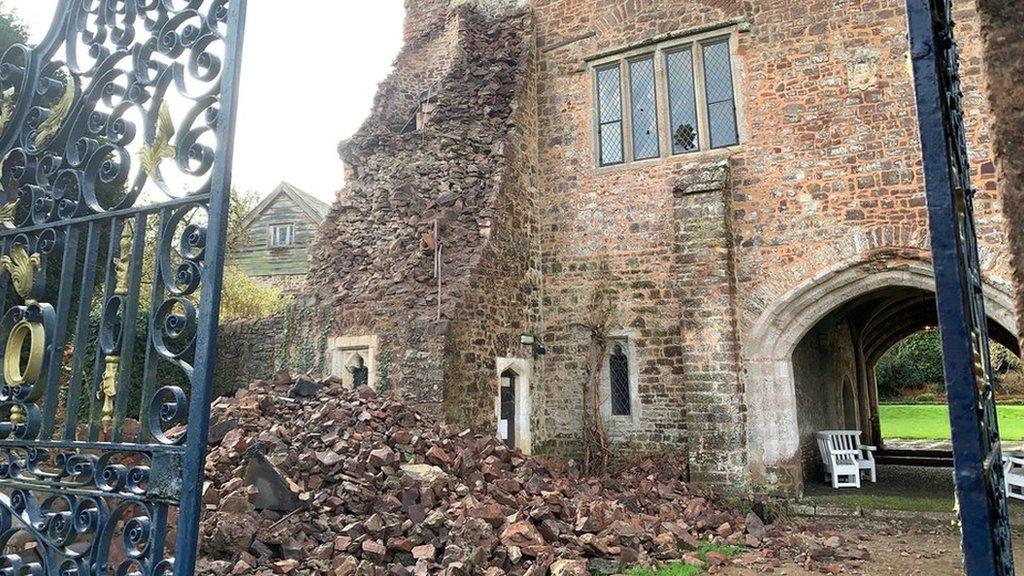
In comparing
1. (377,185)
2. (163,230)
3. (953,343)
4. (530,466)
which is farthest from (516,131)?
(953,343)

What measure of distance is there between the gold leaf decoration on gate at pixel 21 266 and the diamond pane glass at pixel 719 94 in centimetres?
970

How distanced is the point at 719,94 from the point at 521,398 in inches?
226

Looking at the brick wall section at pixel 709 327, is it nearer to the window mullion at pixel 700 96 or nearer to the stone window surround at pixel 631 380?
the window mullion at pixel 700 96

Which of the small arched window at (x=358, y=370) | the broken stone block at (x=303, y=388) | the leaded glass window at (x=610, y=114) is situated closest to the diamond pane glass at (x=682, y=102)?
the leaded glass window at (x=610, y=114)

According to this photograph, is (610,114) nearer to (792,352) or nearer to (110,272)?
(792,352)

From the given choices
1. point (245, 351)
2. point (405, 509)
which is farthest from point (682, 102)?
point (245, 351)

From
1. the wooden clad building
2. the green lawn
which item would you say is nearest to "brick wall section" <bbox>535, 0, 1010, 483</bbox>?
the green lawn

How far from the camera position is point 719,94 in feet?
35.5

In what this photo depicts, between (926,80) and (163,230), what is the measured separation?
236 centimetres

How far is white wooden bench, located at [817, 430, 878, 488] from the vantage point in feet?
34.5

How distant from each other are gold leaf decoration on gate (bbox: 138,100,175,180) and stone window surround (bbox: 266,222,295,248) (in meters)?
20.8

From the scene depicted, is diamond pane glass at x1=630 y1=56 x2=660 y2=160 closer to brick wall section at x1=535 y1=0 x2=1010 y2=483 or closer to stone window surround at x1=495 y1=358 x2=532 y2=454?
brick wall section at x1=535 y1=0 x2=1010 y2=483

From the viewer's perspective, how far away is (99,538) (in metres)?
2.26

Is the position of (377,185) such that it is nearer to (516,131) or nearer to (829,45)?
(516,131)
